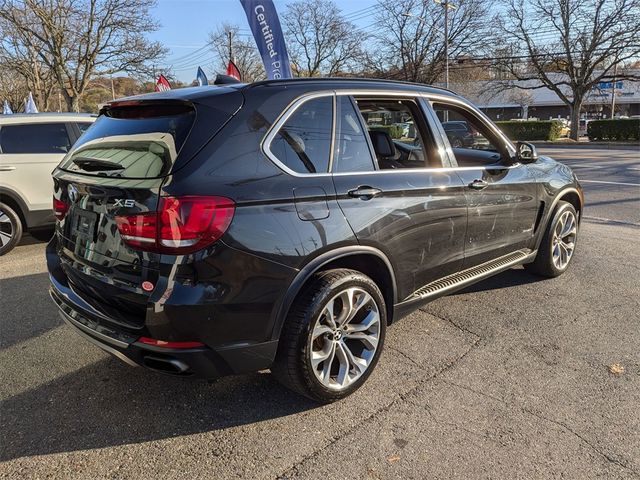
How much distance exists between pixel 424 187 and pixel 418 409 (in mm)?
1420

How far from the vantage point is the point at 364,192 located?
114 inches

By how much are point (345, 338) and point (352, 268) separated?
1.40ft

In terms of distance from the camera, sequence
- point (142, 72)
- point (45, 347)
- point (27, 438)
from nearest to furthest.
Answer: point (27, 438) < point (45, 347) < point (142, 72)

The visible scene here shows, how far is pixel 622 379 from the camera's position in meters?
3.09

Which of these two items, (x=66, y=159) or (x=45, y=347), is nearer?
(x=66, y=159)

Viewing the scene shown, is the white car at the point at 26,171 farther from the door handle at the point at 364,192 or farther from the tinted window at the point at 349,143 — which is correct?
the door handle at the point at 364,192

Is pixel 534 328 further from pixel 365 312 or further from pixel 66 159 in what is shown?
pixel 66 159

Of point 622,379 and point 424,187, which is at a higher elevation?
point 424,187

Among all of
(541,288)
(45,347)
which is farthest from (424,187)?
(45,347)

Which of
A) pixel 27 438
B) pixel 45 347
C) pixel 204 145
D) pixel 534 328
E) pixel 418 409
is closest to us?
pixel 204 145

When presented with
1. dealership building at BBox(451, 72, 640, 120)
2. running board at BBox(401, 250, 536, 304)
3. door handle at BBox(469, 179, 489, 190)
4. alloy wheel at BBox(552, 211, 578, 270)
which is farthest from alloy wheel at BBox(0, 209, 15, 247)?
dealership building at BBox(451, 72, 640, 120)

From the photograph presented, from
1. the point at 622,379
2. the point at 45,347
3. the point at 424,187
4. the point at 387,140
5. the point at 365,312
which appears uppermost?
the point at 387,140

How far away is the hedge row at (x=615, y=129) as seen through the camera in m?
29.1

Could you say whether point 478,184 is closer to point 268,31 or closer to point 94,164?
point 94,164
